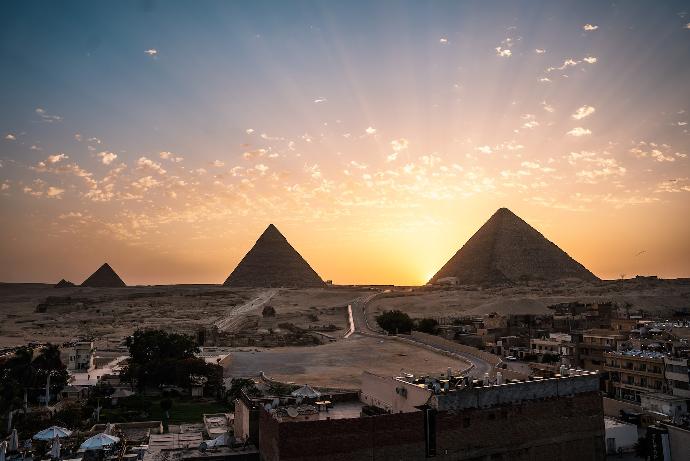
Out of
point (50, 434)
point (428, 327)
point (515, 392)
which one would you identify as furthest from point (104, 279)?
point (515, 392)

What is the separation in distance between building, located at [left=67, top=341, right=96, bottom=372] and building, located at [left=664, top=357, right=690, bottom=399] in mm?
40488

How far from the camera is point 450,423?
56.9ft

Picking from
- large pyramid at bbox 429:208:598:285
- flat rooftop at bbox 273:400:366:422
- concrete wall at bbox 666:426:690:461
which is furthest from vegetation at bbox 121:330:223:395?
large pyramid at bbox 429:208:598:285

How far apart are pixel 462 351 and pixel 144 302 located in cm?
8796

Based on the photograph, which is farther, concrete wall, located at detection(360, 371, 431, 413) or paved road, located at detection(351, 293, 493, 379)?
paved road, located at detection(351, 293, 493, 379)

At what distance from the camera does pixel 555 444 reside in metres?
19.0

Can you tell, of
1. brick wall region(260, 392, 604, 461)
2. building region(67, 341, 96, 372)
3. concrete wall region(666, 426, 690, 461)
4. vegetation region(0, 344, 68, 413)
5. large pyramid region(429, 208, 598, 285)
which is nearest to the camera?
brick wall region(260, 392, 604, 461)

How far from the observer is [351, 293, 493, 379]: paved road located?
4146 cm

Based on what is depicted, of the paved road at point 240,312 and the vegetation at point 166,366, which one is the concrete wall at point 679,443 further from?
the paved road at point 240,312

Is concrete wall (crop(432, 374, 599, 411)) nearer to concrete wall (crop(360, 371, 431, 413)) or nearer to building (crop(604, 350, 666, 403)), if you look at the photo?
concrete wall (crop(360, 371, 431, 413))

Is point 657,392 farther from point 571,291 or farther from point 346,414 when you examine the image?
point 571,291

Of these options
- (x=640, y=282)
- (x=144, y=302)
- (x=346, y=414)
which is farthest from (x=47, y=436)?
(x=640, y=282)

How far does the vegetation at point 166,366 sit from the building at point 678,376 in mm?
28462

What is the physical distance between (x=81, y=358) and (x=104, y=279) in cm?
16161
